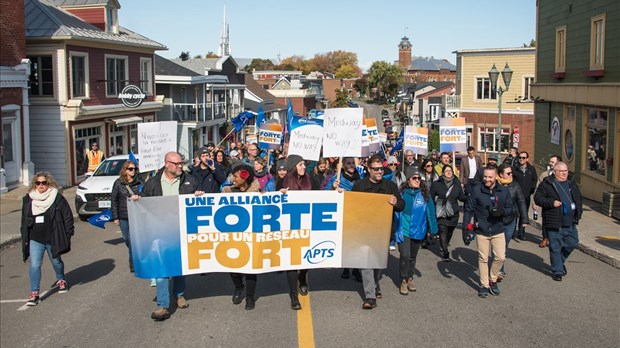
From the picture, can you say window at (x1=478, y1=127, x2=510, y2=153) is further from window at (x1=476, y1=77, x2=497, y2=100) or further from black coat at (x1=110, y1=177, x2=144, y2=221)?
black coat at (x1=110, y1=177, x2=144, y2=221)

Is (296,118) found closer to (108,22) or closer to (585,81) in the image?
(585,81)

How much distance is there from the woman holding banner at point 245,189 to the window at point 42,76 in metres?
19.9

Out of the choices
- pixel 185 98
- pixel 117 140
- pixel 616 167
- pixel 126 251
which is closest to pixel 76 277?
pixel 126 251

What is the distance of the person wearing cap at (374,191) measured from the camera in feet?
28.4

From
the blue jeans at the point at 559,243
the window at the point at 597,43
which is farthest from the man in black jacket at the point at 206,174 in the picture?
the window at the point at 597,43

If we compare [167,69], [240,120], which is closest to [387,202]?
[240,120]

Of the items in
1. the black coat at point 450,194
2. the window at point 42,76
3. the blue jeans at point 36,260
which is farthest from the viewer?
the window at point 42,76

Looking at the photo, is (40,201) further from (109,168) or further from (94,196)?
(109,168)

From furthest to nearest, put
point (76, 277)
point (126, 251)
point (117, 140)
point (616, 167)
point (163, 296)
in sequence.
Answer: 1. point (117, 140)
2. point (616, 167)
3. point (126, 251)
4. point (76, 277)
5. point (163, 296)

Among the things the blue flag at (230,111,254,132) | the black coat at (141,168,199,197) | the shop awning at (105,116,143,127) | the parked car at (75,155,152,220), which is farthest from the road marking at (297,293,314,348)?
the shop awning at (105,116,143,127)

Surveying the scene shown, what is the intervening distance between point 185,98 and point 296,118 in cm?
2854

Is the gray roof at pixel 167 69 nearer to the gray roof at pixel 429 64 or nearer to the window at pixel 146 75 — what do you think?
the window at pixel 146 75

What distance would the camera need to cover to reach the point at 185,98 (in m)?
43.1

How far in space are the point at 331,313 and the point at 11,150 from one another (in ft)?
58.9
